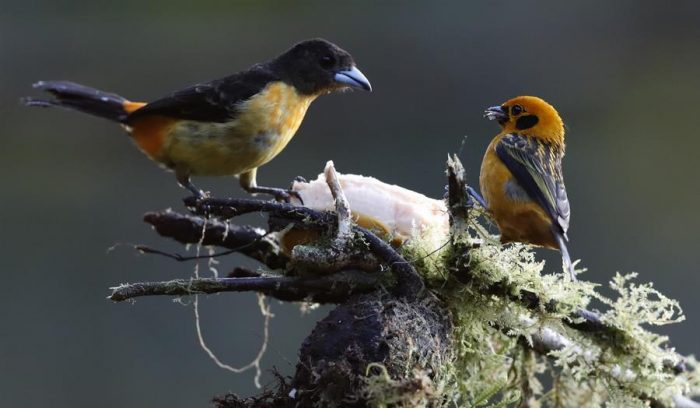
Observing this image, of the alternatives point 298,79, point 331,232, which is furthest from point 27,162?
point 331,232

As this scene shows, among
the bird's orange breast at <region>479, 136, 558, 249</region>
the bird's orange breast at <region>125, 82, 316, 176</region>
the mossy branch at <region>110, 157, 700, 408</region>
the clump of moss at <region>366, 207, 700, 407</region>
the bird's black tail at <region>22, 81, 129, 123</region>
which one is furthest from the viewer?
the bird's black tail at <region>22, 81, 129, 123</region>

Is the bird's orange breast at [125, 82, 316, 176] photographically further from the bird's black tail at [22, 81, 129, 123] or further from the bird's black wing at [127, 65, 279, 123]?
the bird's black tail at [22, 81, 129, 123]

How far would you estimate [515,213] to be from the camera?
9.78ft

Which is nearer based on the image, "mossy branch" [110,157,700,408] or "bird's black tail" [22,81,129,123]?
"mossy branch" [110,157,700,408]

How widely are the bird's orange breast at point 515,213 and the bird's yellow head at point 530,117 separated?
11.7 inches

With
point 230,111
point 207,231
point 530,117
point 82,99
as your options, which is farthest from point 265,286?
point 82,99

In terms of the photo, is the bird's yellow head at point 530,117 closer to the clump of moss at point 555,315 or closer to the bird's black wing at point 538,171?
the bird's black wing at point 538,171

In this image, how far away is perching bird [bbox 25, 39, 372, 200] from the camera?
11.4ft

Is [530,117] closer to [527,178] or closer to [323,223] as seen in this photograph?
[527,178]

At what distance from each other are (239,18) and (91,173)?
1.95m

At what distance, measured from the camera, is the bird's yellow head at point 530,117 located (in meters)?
3.33

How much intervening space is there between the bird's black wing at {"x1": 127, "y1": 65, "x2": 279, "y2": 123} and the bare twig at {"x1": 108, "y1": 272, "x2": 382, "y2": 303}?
1.01 metres

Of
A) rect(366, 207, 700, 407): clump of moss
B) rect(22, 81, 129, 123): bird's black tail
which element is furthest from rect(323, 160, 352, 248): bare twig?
rect(22, 81, 129, 123): bird's black tail

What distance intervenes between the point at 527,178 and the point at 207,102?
1202mm
